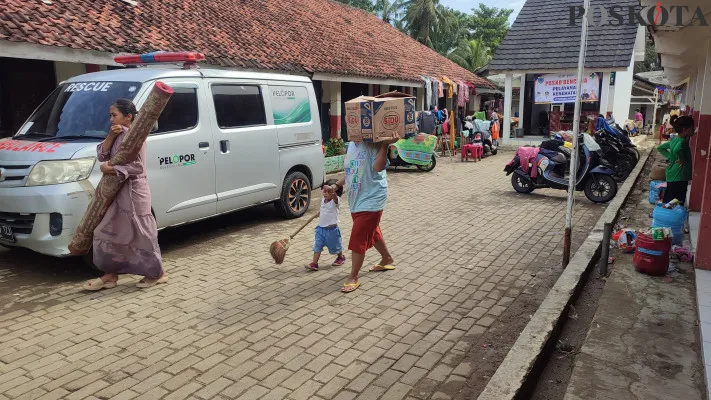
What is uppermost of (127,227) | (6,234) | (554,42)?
(554,42)

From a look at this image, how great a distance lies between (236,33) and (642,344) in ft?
35.3

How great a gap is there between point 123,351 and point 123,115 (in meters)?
2.07

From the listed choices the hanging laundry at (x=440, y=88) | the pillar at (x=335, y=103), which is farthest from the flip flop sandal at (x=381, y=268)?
the hanging laundry at (x=440, y=88)

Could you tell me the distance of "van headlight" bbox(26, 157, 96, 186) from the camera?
179 inches

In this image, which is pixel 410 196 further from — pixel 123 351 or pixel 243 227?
pixel 123 351

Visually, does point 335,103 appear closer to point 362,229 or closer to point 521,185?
point 521,185

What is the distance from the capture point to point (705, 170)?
5.94 meters

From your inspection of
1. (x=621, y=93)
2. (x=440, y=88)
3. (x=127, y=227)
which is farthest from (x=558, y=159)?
(x=621, y=93)

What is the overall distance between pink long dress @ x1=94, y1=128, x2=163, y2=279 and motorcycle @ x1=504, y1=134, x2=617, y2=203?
719 cm

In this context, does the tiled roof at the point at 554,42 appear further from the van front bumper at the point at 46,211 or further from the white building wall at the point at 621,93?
the van front bumper at the point at 46,211

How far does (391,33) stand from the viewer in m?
22.0

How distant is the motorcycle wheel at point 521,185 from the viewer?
9773 millimetres

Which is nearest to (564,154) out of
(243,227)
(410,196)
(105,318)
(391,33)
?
(410,196)

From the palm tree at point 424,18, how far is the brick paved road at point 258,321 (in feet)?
97.8
